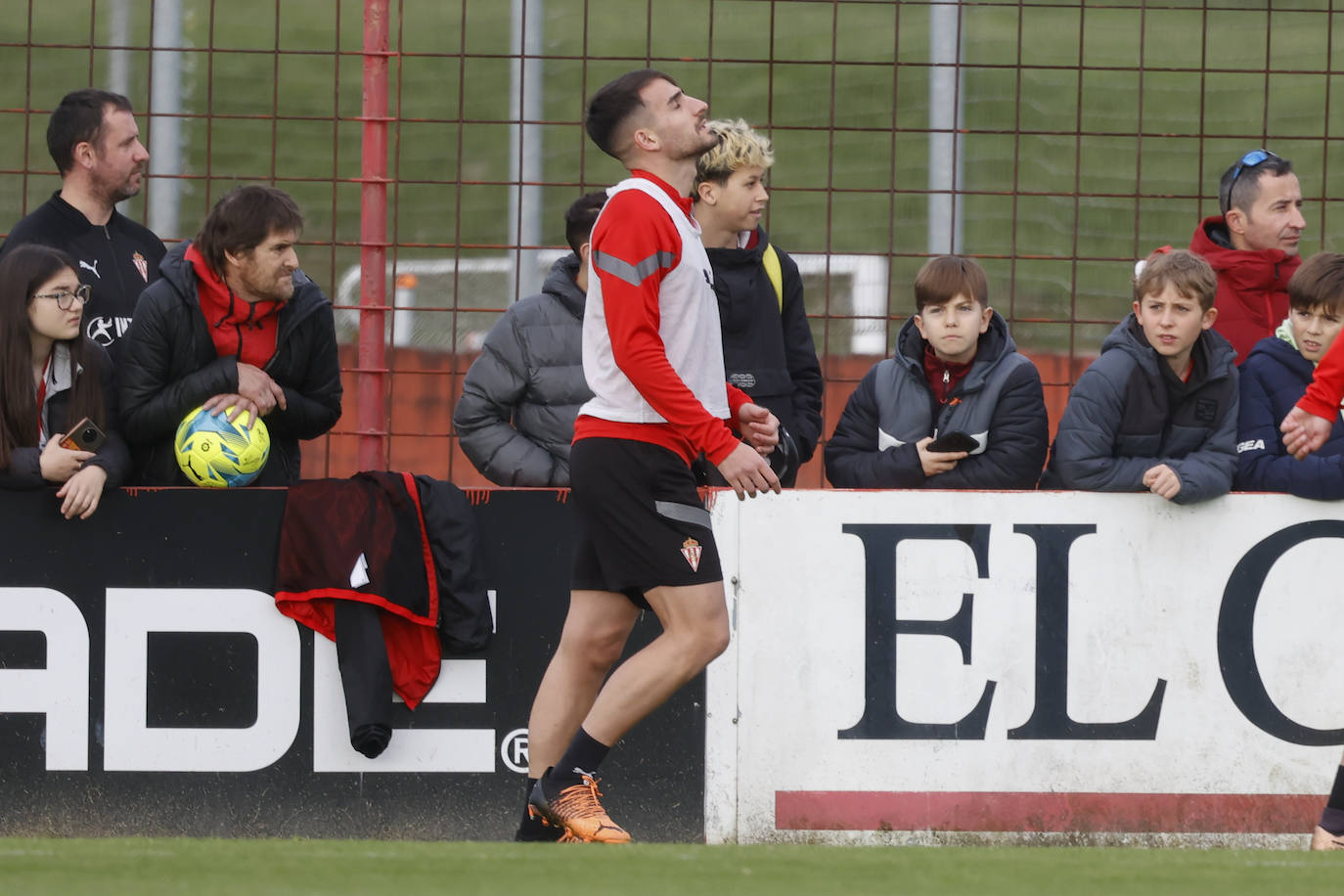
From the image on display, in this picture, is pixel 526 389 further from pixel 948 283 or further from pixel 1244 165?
pixel 1244 165

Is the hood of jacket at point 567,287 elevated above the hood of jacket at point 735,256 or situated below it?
below

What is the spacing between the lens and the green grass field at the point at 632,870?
3893mm

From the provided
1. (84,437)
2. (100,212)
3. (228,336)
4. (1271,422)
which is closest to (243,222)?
(228,336)

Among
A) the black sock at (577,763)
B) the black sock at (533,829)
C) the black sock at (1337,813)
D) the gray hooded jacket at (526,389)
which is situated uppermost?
the gray hooded jacket at (526,389)

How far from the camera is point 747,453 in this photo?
15.0 ft

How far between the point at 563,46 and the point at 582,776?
1579cm

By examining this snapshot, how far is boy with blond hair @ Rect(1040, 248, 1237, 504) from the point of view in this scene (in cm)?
578

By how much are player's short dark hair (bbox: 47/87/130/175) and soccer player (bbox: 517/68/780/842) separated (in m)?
2.18

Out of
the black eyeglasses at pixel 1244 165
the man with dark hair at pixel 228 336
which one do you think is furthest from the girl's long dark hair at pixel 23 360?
the black eyeglasses at pixel 1244 165

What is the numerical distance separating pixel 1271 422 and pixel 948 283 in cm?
109

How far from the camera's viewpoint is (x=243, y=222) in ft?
18.4

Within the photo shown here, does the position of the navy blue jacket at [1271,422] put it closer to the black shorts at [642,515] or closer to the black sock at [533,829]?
the black shorts at [642,515]

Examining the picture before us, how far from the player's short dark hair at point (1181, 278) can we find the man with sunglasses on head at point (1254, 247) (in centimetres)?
55

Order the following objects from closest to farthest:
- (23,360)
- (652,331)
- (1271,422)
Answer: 1. (652,331)
2. (23,360)
3. (1271,422)
